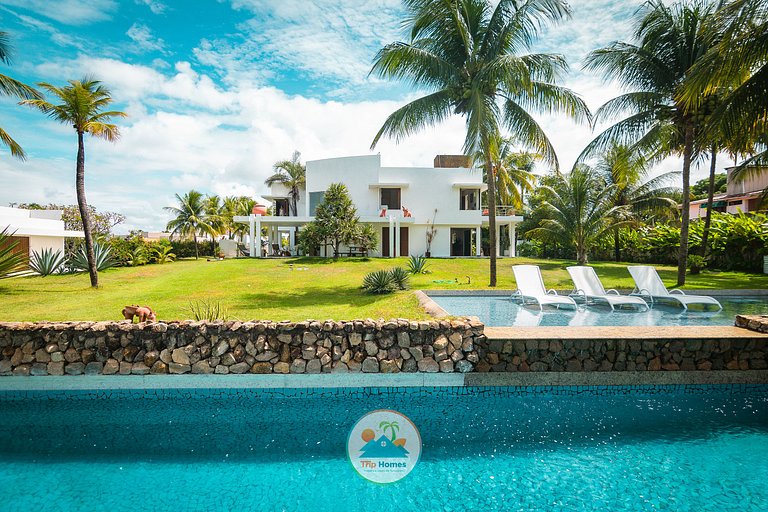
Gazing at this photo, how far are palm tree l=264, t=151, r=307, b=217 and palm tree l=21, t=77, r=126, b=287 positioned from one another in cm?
1858

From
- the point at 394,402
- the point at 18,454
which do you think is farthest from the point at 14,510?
the point at 394,402

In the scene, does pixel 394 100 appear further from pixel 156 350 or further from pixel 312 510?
pixel 312 510

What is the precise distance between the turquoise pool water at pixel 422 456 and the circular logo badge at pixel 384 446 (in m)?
0.12

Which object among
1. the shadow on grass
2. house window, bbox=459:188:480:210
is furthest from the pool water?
house window, bbox=459:188:480:210

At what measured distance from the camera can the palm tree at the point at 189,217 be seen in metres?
34.6

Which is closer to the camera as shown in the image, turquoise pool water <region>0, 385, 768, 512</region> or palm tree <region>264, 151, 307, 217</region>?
turquoise pool water <region>0, 385, 768, 512</region>

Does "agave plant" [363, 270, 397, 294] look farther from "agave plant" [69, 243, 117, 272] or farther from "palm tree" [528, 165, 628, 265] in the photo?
"palm tree" [528, 165, 628, 265]

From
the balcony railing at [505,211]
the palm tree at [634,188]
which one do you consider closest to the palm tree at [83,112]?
the palm tree at [634,188]

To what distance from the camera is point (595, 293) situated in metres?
10.7

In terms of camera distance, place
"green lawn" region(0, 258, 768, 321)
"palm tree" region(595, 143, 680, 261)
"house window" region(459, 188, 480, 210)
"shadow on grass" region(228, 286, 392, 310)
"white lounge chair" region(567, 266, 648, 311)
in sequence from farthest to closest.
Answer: "house window" region(459, 188, 480, 210)
"palm tree" region(595, 143, 680, 261)
"shadow on grass" region(228, 286, 392, 310)
"white lounge chair" region(567, 266, 648, 311)
"green lawn" region(0, 258, 768, 321)

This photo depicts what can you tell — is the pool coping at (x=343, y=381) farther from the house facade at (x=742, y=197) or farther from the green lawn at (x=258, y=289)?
the house facade at (x=742, y=197)

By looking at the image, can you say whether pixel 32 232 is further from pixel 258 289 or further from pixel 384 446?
pixel 384 446

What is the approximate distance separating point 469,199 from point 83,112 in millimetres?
22287

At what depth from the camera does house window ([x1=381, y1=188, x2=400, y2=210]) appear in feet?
91.2
